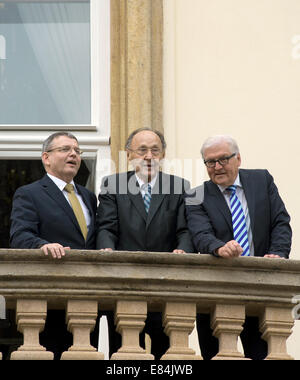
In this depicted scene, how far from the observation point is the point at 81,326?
7.19m

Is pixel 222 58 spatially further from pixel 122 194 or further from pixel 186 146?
pixel 122 194

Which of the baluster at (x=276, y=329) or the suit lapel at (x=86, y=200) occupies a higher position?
the suit lapel at (x=86, y=200)

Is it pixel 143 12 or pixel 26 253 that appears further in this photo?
pixel 143 12

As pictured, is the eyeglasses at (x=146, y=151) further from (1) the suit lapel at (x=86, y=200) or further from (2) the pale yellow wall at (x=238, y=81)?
(2) the pale yellow wall at (x=238, y=81)

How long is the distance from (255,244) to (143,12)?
2.49 metres

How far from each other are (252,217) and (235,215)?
90mm

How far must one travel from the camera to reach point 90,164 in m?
9.30

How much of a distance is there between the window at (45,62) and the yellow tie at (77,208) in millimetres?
1641

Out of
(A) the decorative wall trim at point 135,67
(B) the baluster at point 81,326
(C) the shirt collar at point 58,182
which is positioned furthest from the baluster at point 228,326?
(A) the decorative wall trim at point 135,67

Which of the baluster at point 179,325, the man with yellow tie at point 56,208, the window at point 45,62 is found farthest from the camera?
the window at point 45,62

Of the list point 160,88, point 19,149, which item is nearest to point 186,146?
point 160,88

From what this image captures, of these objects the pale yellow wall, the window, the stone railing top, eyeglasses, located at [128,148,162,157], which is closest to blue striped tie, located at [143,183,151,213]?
eyeglasses, located at [128,148,162,157]

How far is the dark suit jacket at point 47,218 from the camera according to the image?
7441 millimetres

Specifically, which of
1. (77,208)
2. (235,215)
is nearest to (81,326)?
(77,208)
